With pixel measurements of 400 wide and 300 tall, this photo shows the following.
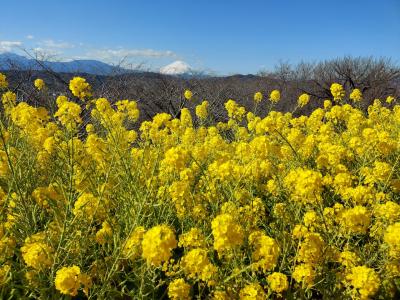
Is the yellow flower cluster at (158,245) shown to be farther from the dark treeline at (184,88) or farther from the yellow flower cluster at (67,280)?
the dark treeline at (184,88)

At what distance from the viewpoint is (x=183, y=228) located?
11.1 ft

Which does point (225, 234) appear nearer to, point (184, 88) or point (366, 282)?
point (366, 282)

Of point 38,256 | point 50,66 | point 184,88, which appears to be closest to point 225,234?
point 38,256

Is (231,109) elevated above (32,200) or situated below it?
above

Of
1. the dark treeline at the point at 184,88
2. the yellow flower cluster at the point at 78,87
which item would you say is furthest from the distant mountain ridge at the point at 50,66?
the yellow flower cluster at the point at 78,87

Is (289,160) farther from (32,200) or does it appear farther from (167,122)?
(32,200)

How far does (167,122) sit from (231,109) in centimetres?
251

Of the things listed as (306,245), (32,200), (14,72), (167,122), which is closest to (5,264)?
(32,200)

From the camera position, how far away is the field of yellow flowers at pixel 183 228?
2385 mm

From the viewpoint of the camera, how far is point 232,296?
2.57 m

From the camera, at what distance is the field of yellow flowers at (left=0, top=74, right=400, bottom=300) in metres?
2.38

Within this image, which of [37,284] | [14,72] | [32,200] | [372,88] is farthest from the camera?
[372,88]

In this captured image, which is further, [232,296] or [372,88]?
[372,88]

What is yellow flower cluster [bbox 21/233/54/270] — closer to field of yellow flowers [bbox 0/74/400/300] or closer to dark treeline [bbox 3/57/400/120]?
field of yellow flowers [bbox 0/74/400/300]
